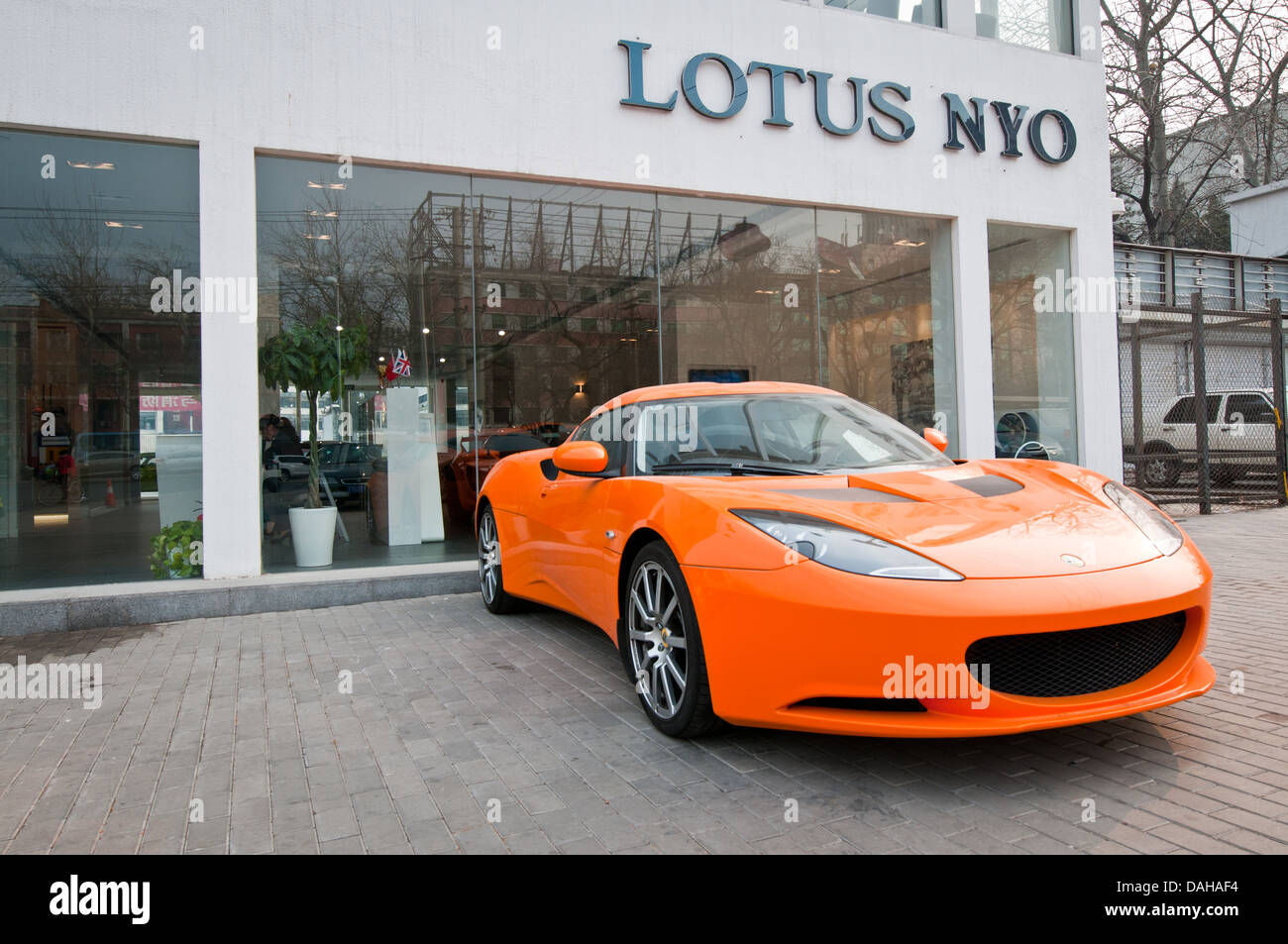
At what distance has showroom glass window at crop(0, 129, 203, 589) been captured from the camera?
22.7 feet

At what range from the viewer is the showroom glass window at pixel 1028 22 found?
1030cm

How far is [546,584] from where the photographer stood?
16.8 ft

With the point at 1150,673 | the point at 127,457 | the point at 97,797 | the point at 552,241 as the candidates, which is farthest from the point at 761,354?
the point at 97,797

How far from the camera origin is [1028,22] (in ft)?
34.8

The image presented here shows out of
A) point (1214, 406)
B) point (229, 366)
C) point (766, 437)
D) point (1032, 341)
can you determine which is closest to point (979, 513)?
point (766, 437)

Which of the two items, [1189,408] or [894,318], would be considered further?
[1189,408]

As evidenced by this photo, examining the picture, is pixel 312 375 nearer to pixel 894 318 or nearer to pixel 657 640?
pixel 657 640

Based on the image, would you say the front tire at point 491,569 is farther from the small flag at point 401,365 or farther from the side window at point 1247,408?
the side window at point 1247,408

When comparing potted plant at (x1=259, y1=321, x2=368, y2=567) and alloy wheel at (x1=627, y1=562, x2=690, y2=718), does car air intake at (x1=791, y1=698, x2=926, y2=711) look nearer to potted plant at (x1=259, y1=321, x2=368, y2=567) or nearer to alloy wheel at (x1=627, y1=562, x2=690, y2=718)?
alloy wheel at (x1=627, y1=562, x2=690, y2=718)

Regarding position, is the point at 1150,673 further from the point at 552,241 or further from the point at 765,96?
the point at 765,96

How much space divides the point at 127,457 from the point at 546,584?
427cm

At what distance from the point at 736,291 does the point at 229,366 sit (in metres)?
5.33

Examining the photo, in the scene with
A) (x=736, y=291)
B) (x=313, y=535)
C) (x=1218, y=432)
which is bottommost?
(x=313, y=535)

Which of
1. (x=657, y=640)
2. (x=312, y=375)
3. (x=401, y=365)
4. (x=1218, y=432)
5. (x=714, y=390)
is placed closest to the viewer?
(x=657, y=640)
